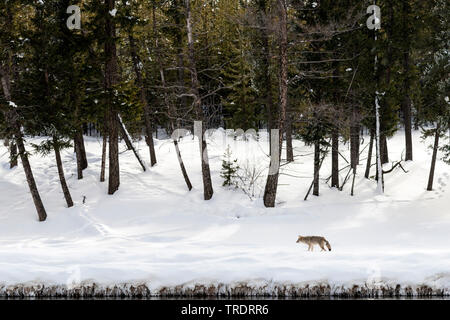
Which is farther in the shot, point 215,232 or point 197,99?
point 197,99

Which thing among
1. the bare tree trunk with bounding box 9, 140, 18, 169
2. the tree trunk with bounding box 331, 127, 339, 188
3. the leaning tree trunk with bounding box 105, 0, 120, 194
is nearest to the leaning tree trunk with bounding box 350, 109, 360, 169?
the tree trunk with bounding box 331, 127, 339, 188

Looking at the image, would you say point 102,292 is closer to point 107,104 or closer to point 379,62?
point 107,104

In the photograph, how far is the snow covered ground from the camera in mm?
8031

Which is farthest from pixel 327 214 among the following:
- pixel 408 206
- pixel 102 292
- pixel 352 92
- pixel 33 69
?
pixel 33 69

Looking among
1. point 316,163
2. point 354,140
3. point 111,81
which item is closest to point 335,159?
point 316,163

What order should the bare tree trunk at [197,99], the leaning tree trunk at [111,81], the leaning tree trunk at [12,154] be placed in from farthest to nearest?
the leaning tree trunk at [111,81]
the bare tree trunk at [197,99]
the leaning tree trunk at [12,154]

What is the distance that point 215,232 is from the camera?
13148mm

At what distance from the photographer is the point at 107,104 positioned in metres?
16.6

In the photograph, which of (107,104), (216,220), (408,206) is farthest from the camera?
(107,104)

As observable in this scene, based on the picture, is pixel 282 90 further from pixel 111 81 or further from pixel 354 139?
pixel 354 139

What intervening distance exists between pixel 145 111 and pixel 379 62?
11897mm

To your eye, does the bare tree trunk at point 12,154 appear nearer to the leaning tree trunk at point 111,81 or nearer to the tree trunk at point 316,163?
the leaning tree trunk at point 111,81

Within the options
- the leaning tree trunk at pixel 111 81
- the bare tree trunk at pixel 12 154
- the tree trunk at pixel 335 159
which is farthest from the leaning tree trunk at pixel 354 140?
the bare tree trunk at pixel 12 154

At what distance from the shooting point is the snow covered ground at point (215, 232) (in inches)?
316
